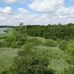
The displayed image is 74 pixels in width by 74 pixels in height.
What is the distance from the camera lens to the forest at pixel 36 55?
26.4 meters

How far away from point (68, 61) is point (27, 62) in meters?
13.8

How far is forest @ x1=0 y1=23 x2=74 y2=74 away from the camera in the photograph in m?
26.4

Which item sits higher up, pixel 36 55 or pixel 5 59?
pixel 36 55

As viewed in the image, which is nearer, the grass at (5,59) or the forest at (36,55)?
the forest at (36,55)

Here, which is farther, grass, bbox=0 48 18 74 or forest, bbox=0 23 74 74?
grass, bbox=0 48 18 74

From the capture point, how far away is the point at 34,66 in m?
26.3

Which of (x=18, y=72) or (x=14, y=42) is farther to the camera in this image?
(x=14, y=42)

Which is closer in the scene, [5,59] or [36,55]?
[36,55]

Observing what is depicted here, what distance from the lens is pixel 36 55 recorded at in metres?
36.7

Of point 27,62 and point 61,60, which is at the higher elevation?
point 27,62

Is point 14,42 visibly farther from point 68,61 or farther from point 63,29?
point 63,29

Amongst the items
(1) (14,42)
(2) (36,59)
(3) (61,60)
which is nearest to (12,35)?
(1) (14,42)

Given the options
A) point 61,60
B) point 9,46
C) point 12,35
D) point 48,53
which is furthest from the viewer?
point 12,35

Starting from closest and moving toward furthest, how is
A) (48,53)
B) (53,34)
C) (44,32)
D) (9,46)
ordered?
1. (48,53)
2. (9,46)
3. (53,34)
4. (44,32)
